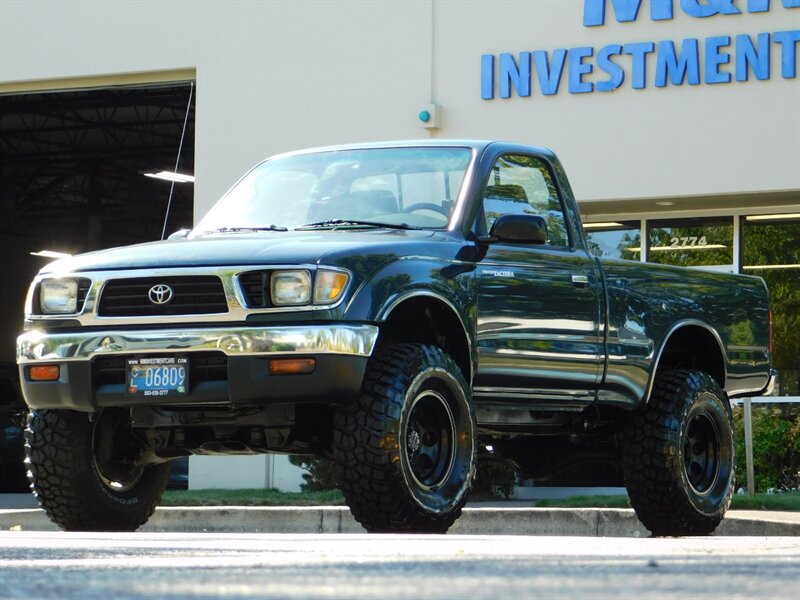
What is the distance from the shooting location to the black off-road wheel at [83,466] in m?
8.21

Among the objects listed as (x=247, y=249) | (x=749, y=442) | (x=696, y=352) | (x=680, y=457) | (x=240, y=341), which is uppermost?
(x=247, y=249)

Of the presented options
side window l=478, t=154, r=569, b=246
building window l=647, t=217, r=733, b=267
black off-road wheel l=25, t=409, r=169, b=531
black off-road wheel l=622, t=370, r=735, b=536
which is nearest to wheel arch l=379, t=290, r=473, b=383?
side window l=478, t=154, r=569, b=246

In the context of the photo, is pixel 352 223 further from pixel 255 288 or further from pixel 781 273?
pixel 781 273

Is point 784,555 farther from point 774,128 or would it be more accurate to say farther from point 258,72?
point 258,72

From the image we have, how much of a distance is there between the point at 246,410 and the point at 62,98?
26116 mm

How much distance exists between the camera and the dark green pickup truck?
748cm

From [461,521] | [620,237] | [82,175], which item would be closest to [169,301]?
[461,521]

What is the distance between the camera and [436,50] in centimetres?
1853

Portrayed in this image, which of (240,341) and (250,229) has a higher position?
(250,229)

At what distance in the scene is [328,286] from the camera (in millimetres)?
7465

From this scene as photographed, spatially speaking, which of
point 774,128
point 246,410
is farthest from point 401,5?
point 246,410

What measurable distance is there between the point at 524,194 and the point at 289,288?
7.35 feet

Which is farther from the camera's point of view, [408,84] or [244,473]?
[244,473]

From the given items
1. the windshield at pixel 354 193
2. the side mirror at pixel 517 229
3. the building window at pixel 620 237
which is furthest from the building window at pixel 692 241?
the side mirror at pixel 517 229
